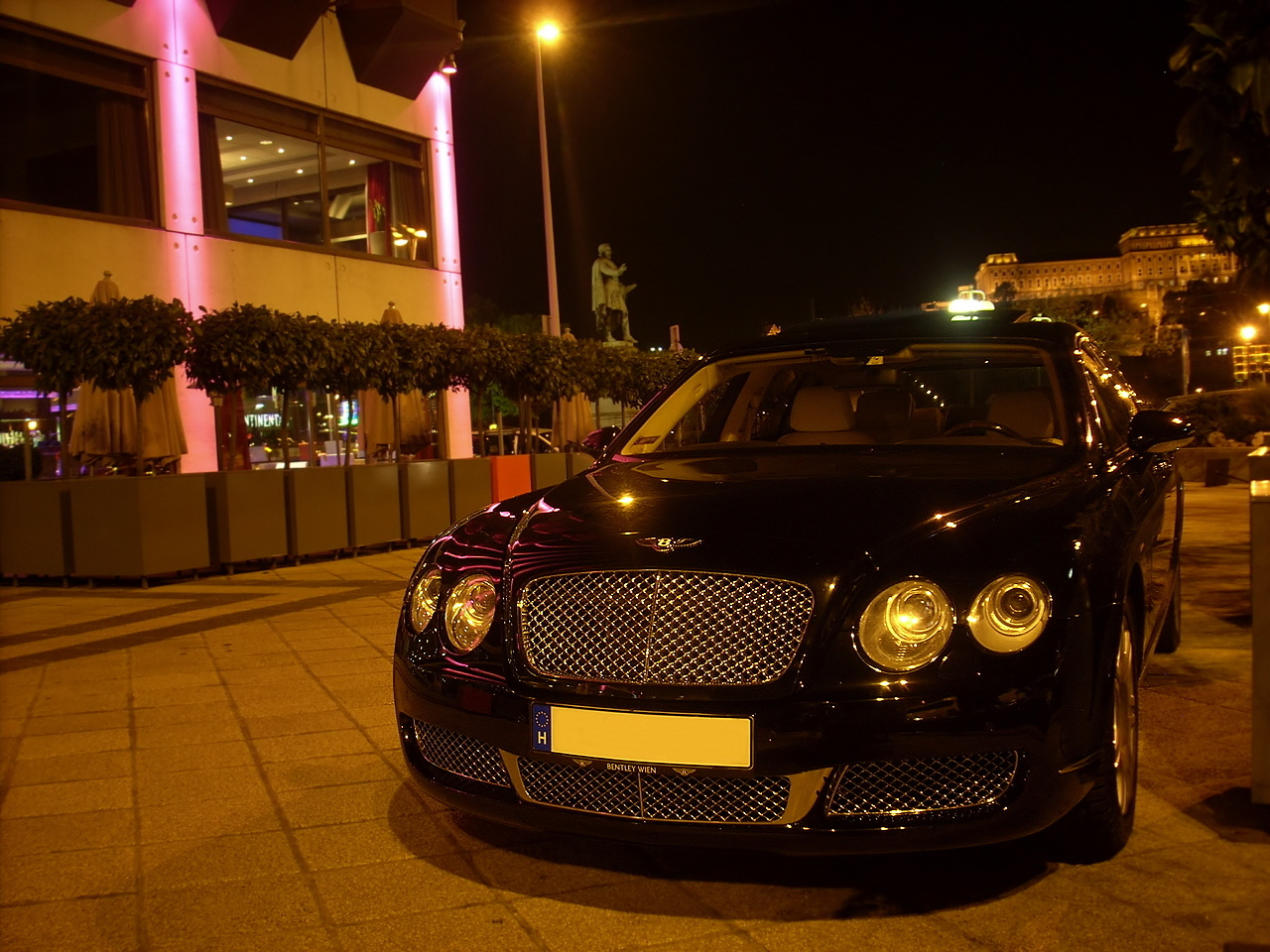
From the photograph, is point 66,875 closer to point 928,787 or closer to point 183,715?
point 183,715

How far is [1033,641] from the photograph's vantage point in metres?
2.88

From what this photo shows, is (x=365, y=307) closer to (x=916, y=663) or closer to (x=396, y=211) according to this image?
(x=396, y=211)

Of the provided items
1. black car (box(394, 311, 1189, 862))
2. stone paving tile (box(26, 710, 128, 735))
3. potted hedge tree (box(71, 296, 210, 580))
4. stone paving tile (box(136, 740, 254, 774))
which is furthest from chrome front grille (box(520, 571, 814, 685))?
potted hedge tree (box(71, 296, 210, 580))

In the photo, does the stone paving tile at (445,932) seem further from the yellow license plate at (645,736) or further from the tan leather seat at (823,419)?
the tan leather seat at (823,419)

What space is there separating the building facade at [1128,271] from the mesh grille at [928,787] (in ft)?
544

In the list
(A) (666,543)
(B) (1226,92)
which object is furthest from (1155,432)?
(A) (666,543)

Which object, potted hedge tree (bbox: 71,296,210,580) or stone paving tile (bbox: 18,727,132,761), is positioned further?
potted hedge tree (bbox: 71,296,210,580)

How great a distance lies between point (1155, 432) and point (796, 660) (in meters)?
1.91

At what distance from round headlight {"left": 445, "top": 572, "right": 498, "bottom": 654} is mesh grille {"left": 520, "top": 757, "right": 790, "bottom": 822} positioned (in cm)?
37

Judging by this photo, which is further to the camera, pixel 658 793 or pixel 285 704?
pixel 285 704

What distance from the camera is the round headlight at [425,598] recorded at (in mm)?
3489

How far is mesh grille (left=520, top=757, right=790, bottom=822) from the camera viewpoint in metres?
2.92

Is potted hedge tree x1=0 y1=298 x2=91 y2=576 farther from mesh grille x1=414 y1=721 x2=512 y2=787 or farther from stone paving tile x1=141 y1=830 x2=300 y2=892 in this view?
mesh grille x1=414 y1=721 x2=512 y2=787

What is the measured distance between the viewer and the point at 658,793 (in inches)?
118
